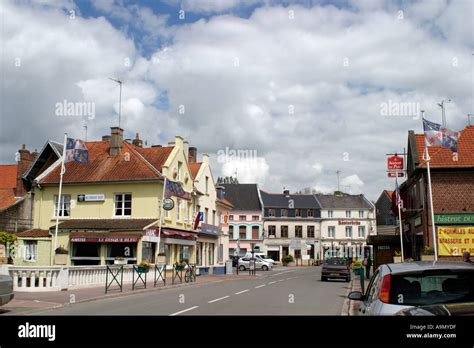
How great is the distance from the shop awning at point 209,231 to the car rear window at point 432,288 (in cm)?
3837

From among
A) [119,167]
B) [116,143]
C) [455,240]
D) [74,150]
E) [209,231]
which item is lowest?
[455,240]

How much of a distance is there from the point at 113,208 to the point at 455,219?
70.8 ft

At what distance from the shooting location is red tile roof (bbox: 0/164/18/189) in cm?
4334

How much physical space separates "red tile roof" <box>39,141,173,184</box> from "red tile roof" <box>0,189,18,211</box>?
2725 mm

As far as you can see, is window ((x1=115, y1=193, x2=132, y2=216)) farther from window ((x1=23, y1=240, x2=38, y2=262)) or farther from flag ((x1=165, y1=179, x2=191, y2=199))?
window ((x1=23, y1=240, x2=38, y2=262))

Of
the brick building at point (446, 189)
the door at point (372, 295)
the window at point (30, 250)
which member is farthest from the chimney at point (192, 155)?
the door at point (372, 295)

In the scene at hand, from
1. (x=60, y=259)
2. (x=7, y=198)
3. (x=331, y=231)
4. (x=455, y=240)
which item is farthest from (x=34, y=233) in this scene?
(x=331, y=231)

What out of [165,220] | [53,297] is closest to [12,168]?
[165,220]

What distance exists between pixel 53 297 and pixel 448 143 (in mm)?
16774

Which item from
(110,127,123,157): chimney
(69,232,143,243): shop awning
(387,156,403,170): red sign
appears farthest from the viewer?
(110,127,123,157): chimney

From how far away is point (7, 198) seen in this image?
39688 millimetres

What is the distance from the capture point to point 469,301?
575 cm

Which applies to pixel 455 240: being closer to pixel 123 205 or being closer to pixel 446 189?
pixel 446 189

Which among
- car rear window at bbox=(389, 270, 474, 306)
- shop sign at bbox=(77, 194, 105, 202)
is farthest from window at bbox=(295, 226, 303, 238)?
car rear window at bbox=(389, 270, 474, 306)
